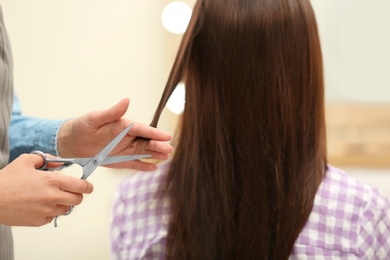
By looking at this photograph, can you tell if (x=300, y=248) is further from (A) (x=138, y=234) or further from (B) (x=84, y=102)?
(B) (x=84, y=102)

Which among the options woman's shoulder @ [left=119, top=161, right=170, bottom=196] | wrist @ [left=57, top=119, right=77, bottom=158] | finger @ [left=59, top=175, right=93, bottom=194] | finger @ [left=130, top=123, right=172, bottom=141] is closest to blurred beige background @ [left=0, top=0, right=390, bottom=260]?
woman's shoulder @ [left=119, top=161, right=170, bottom=196]

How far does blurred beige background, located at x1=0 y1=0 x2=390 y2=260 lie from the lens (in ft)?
3.84

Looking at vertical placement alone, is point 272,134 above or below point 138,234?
above

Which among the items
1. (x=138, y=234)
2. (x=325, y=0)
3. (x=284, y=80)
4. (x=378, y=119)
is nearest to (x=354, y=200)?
(x=284, y=80)

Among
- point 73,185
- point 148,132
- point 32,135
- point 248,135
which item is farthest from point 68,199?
point 248,135

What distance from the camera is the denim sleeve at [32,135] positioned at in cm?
87

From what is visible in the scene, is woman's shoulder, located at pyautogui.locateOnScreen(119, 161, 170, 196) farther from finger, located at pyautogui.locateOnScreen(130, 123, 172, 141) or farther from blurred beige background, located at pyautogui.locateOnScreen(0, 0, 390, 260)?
finger, located at pyautogui.locateOnScreen(130, 123, 172, 141)

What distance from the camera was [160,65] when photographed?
117cm

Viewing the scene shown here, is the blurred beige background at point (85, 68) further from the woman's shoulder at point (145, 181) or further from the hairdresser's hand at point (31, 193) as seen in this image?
the hairdresser's hand at point (31, 193)

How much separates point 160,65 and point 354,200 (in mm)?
434

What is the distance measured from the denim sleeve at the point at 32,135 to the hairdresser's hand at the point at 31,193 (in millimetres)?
266

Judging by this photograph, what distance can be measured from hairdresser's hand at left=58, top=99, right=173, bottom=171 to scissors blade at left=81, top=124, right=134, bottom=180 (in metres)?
0.02

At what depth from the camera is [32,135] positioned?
3.05ft

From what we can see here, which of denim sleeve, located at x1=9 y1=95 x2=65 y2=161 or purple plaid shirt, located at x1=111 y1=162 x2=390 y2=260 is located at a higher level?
denim sleeve, located at x1=9 y1=95 x2=65 y2=161
